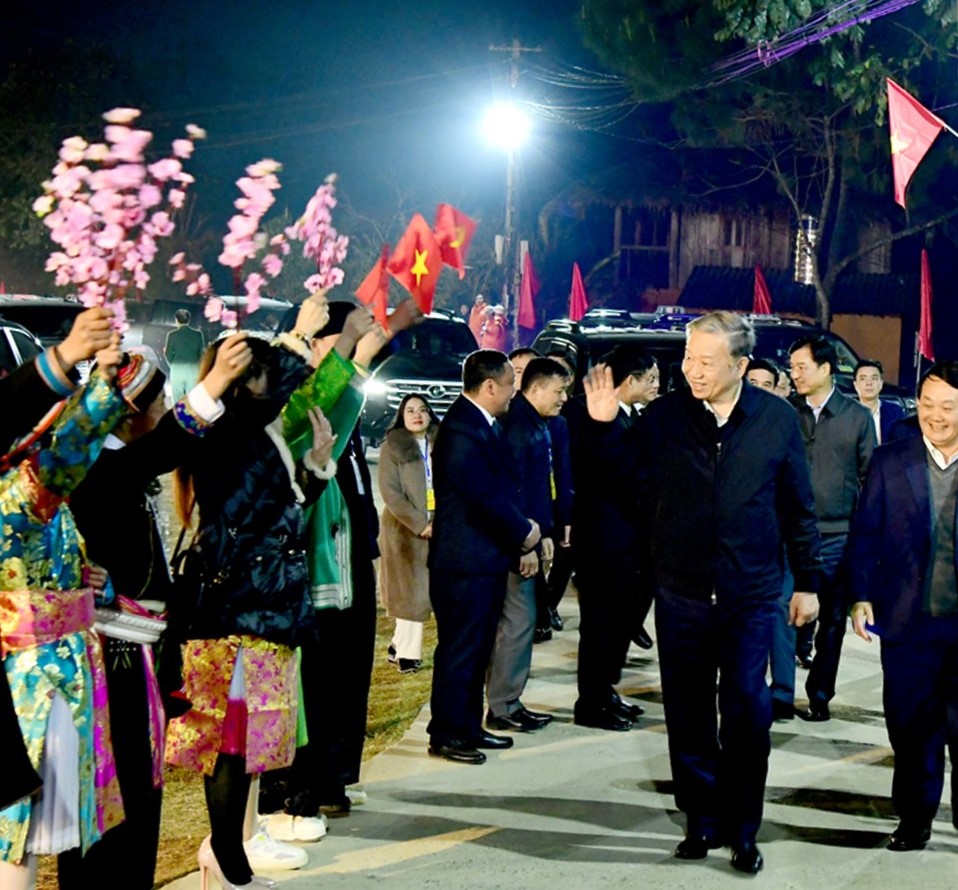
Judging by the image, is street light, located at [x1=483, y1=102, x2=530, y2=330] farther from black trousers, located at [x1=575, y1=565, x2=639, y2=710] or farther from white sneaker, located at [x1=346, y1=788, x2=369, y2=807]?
white sneaker, located at [x1=346, y1=788, x2=369, y2=807]

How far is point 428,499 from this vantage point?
392 inches

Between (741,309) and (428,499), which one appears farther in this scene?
(741,309)

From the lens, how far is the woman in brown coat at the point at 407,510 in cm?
984

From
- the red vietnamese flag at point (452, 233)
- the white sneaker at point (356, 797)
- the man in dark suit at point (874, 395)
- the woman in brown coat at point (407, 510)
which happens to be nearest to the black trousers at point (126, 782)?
the white sneaker at point (356, 797)

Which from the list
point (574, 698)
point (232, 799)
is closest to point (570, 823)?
point (232, 799)

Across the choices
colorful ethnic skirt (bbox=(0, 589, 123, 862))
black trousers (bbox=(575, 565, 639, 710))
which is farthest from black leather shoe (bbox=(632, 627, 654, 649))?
colorful ethnic skirt (bbox=(0, 589, 123, 862))

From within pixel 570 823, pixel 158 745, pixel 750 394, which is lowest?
pixel 570 823

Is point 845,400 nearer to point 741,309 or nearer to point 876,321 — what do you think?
point 876,321

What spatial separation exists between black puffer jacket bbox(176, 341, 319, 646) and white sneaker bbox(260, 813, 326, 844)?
1192mm

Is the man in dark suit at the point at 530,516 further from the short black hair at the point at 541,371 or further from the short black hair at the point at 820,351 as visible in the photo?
the short black hair at the point at 820,351

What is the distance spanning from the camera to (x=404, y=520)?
9.82 metres

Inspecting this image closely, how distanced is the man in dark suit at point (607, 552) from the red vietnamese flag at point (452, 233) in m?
6.26

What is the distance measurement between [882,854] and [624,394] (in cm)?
335

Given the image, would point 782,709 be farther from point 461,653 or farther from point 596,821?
point 596,821
